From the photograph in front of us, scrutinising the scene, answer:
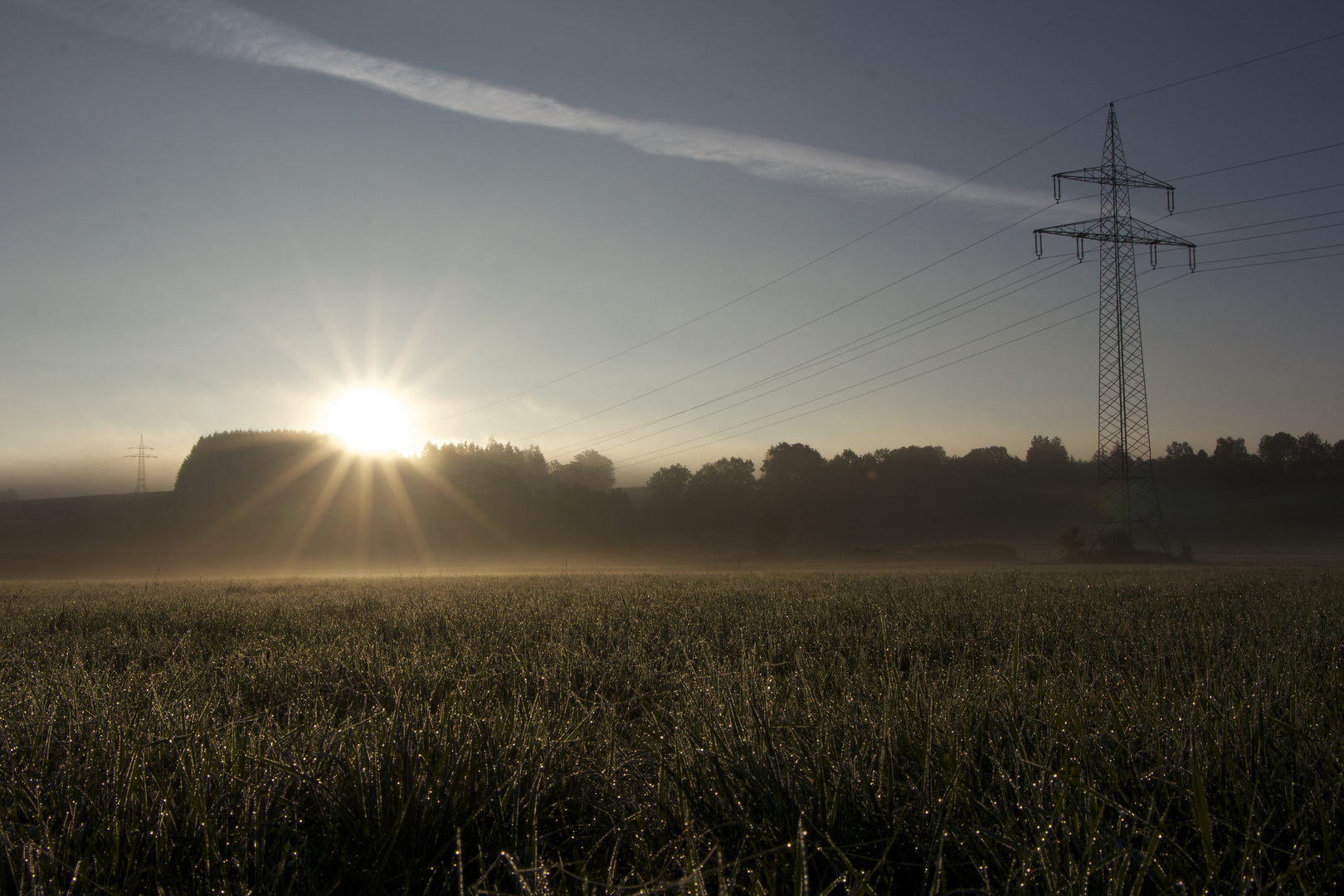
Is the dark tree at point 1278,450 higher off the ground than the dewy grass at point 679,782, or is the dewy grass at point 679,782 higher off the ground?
the dark tree at point 1278,450

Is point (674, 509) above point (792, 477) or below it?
below

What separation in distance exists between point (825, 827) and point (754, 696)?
121 cm

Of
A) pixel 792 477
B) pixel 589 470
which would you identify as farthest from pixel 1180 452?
pixel 589 470

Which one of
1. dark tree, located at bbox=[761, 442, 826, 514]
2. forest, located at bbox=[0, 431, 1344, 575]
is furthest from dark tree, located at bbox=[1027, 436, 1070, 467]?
dark tree, located at bbox=[761, 442, 826, 514]

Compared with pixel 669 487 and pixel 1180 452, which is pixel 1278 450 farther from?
pixel 669 487

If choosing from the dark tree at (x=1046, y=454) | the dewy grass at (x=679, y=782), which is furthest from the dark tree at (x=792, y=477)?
the dewy grass at (x=679, y=782)

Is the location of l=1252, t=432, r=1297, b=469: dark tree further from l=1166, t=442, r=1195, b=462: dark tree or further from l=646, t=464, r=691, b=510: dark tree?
l=646, t=464, r=691, b=510: dark tree

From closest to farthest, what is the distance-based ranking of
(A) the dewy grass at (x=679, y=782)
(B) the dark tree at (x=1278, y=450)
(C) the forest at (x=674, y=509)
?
(A) the dewy grass at (x=679, y=782) → (C) the forest at (x=674, y=509) → (B) the dark tree at (x=1278, y=450)

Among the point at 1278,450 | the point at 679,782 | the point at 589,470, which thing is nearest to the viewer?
the point at 679,782

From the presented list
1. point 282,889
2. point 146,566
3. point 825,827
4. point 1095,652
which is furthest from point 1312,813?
point 146,566

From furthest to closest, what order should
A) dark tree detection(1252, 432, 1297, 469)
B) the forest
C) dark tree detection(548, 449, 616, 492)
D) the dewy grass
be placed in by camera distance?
dark tree detection(548, 449, 616, 492) → dark tree detection(1252, 432, 1297, 469) → the forest → the dewy grass

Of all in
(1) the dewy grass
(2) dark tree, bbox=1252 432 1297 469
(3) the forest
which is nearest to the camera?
(1) the dewy grass

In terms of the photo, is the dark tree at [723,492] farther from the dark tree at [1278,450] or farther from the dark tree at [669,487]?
the dark tree at [1278,450]

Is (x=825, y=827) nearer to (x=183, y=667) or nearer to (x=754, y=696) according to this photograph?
(x=754, y=696)
